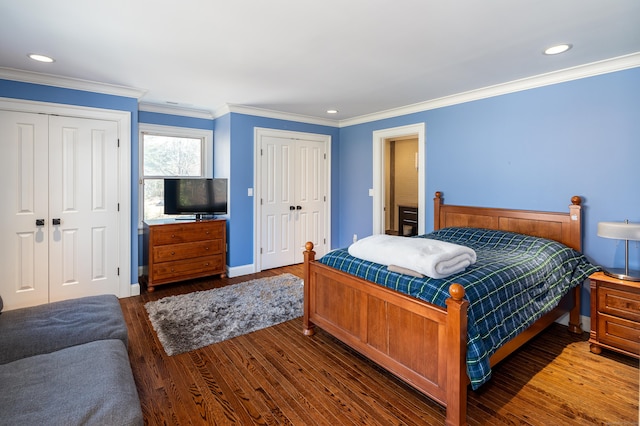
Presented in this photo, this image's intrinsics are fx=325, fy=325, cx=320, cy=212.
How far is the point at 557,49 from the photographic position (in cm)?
253

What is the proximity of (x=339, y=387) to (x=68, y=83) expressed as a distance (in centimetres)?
387

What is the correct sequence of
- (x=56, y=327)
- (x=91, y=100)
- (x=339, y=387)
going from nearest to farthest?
(x=56, y=327) < (x=339, y=387) < (x=91, y=100)

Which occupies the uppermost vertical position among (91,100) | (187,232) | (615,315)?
(91,100)

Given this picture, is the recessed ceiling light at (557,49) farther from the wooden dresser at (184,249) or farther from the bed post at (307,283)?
the wooden dresser at (184,249)

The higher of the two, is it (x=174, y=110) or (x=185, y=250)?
(x=174, y=110)

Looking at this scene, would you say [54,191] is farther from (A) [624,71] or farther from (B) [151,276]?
(A) [624,71]

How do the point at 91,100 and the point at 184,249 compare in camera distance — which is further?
the point at 184,249

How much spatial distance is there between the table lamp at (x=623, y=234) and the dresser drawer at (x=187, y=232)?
4036mm

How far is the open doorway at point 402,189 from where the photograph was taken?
22.7 ft

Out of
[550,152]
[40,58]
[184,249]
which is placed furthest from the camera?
[184,249]

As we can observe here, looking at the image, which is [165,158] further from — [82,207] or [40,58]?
[40,58]

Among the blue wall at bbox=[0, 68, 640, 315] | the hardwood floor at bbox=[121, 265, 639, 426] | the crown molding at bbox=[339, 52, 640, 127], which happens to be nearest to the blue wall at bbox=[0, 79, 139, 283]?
the blue wall at bbox=[0, 68, 640, 315]

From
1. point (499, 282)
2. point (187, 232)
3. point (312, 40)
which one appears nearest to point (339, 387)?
point (499, 282)

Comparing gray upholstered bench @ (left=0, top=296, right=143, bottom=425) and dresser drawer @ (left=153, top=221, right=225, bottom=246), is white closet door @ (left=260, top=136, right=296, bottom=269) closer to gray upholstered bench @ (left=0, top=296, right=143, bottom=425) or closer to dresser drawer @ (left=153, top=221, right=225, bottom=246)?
dresser drawer @ (left=153, top=221, right=225, bottom=246)
